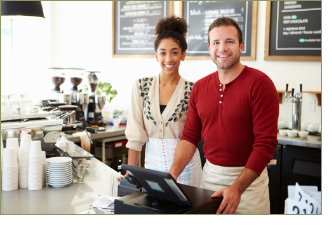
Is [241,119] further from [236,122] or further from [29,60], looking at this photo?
[29,60]

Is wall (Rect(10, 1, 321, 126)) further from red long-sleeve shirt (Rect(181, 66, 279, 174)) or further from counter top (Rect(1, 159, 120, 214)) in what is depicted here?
counter top (Rect(1, 159, 120, 214))

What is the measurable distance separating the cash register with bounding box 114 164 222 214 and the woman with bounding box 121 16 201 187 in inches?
32.2

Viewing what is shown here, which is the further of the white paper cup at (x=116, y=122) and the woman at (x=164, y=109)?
the white paper cup at (x=116, y=122)

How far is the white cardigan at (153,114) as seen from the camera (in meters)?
2.16

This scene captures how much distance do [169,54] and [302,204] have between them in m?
1.31

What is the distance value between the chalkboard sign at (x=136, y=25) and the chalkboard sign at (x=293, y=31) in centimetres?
120

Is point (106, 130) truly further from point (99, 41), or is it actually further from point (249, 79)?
point (249, 79)

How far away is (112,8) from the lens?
4.70m

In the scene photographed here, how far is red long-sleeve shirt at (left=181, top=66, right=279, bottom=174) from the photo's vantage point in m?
1.64

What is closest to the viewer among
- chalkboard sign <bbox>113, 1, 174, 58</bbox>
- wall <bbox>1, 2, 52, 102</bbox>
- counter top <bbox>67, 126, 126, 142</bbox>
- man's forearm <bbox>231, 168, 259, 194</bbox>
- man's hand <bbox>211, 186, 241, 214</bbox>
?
man's hand <bbox>211, 186, 241, 214</bbox>

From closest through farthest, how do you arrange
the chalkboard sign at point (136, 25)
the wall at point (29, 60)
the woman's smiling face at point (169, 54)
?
the woman's smiling face at point (169, 54) < the chalkboard sign at point (136, 25) < the wall at point (29, 60)

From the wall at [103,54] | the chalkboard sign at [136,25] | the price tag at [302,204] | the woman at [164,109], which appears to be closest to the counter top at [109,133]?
the wall at [103,54]

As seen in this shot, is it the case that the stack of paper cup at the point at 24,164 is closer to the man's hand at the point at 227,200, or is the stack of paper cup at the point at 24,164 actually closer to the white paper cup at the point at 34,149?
the white paper cup at the point at 34,149

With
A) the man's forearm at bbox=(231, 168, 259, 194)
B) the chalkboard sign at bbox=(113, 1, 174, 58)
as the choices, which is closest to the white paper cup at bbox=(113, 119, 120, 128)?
the chalkboard sign at bbox=(113, 1, 174, 58)
